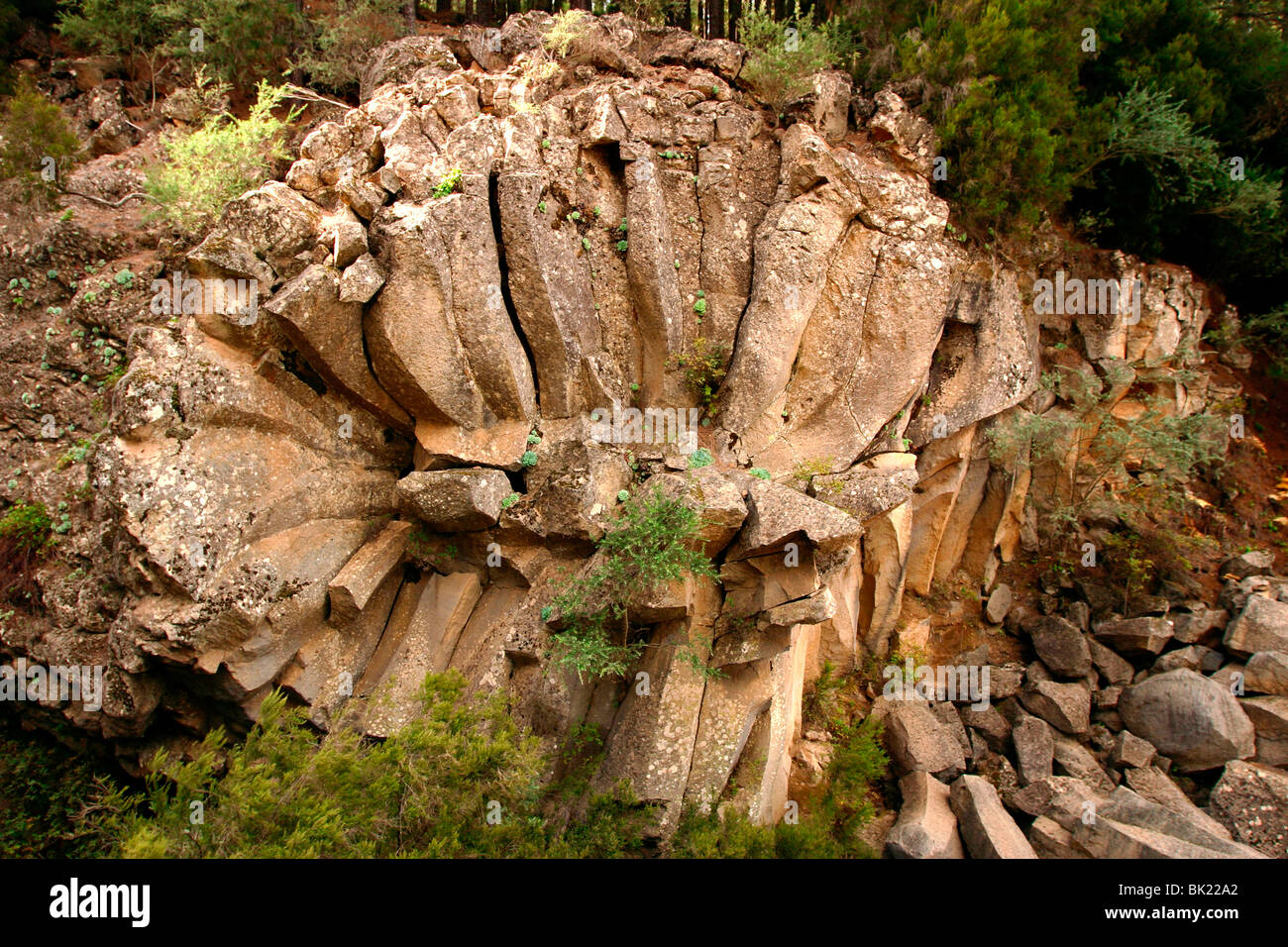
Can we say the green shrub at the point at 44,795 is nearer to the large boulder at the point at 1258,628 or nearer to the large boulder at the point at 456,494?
the large boulder at the point at 456,494

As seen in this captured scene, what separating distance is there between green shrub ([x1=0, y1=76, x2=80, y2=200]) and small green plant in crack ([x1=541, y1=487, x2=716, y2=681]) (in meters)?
11.1

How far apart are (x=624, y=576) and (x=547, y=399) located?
114 inches

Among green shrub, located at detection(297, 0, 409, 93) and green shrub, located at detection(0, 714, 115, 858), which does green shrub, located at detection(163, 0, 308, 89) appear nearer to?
green shrub, located at detection(297, 0, 409, 93)

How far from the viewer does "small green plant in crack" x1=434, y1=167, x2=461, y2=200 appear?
921 cm

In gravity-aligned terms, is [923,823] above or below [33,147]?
below

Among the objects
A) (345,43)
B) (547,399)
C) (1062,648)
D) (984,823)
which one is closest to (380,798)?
(547,399)

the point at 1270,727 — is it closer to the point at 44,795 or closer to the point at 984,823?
the point at 984,823

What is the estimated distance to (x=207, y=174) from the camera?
9.88 m

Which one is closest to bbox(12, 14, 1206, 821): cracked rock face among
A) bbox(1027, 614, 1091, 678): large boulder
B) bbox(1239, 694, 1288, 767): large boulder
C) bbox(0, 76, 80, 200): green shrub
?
bbox(1027, 614, 1091, 678): large boulder

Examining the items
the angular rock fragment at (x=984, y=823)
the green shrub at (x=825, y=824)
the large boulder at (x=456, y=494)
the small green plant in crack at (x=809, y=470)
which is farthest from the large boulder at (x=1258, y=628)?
the large boulder at (x=456, y=494)

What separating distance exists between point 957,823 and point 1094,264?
10186 millimetres

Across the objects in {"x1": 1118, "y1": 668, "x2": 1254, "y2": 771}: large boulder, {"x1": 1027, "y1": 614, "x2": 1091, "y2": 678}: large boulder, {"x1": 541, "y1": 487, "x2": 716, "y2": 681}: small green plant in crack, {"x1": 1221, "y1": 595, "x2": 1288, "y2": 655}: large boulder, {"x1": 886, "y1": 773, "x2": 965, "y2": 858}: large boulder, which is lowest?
{"x1": 886, "y1": 773, "x2": 965, "y2": 858}: large boulder

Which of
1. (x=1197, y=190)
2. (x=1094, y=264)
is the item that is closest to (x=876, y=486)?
(x=1094, y=264)

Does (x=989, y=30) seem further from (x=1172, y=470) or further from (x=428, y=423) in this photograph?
(x=428, y=423)
